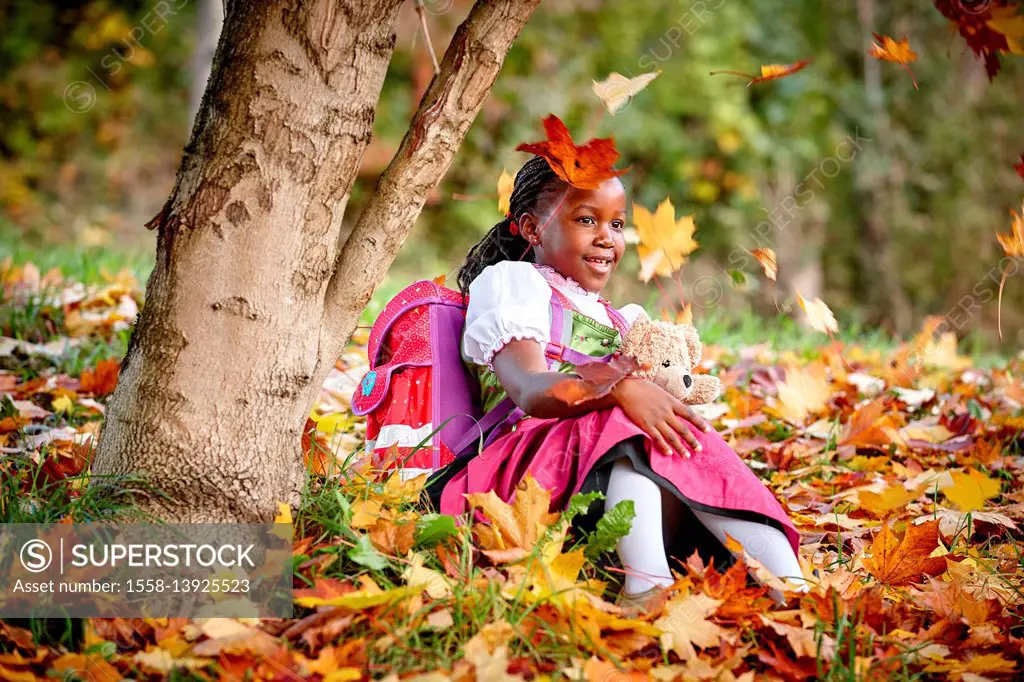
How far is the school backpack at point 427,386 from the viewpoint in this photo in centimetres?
201

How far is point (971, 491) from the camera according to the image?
219 cm

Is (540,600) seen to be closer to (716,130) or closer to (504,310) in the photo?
(504,310)

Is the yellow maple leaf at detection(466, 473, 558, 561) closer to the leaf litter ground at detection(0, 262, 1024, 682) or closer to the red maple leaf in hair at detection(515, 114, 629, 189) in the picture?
the leaf litter ground at detection(0, 262, 1024, 682)

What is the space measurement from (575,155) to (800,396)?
1.60 m

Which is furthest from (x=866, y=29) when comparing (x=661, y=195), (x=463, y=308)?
(x=463, y=308)

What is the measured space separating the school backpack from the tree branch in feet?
0.91

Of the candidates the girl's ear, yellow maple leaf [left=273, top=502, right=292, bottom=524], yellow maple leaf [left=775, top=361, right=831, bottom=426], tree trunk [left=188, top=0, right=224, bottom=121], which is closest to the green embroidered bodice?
the girl's ear

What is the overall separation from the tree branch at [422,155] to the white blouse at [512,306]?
0.80 ft

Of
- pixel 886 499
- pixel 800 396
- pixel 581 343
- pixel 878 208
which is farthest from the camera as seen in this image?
pixel 878 208

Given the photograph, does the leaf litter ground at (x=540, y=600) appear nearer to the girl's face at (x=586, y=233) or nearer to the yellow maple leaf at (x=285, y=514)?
the yellow maple leaf at (x=285, y=514)

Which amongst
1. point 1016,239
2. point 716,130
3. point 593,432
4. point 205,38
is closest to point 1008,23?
point 1016,239

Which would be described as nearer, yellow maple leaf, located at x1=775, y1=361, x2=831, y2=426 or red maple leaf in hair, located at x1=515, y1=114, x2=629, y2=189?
red maple leaf in hair, located at x1=515, y1=114, x2=629, y2=189

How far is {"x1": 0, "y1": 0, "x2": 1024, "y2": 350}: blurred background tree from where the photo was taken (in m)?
8.87

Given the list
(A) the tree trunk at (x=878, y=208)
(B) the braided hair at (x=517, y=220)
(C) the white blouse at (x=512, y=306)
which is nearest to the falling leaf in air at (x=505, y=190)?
(B) the braided hair at (x=517, y=220)
